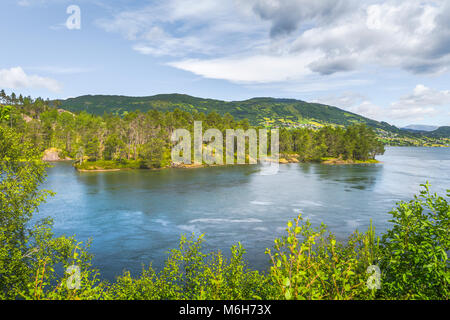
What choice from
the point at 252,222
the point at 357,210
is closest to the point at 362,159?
the point at 357,210

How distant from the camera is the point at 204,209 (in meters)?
55.1

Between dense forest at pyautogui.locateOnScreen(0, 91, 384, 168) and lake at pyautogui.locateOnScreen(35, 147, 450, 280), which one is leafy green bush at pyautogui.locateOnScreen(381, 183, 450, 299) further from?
dense forest at pyautogui.locateOnScreen(0, 91, 384, 168)

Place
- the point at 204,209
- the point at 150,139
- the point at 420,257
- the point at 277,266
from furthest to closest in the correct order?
1. the point at 150,139
2. the point at 204,209
3. the point at 420,257
4. the point at 277,266

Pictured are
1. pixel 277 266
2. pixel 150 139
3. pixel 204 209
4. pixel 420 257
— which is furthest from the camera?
pixel 150 139

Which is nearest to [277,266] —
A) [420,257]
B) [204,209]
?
[420,257]

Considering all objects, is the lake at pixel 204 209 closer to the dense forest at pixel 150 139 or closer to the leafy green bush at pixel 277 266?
the leafy green bush at pixel 277 266

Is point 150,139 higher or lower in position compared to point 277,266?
higher

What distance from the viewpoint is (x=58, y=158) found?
154750 millimetres

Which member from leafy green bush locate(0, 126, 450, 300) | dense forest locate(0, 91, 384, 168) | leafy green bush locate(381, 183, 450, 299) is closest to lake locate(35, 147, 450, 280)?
leafy green bush locate(0, 126, 450, 300)

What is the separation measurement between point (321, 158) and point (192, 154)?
70314 millimetres

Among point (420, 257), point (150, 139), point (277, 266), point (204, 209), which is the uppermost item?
point (150, 139)

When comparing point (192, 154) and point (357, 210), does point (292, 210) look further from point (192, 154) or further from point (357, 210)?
point (192, 154)

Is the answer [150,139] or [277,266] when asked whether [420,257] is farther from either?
[150,139]
